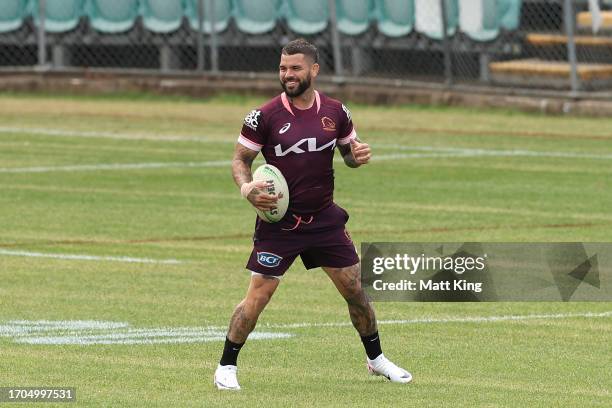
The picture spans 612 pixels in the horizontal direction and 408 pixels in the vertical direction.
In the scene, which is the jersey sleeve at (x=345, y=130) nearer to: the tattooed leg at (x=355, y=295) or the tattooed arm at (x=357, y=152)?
the tattooed arm at (x=357, y=152)

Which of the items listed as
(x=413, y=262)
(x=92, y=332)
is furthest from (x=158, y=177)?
(x=92, y=332)

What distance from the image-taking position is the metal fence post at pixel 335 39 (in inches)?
1165

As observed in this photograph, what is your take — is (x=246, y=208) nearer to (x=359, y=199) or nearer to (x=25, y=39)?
(x=359, y=199)

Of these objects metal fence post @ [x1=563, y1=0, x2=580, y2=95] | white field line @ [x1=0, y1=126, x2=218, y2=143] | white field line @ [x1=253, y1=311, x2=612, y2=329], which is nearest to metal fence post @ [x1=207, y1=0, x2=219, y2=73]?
white field line @ [x1=0, y1=126, x2=218, y2=143]

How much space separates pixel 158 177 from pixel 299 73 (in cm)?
1190

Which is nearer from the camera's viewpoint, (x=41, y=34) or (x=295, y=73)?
(x=295, y=73)

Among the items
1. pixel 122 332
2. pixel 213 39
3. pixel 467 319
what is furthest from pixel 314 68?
pixel 213 39

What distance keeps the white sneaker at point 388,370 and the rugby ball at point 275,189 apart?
1022mm

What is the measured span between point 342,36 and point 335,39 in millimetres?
495

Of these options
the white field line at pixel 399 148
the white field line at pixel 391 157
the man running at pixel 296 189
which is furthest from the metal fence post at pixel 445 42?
the man running at pixel 296 189

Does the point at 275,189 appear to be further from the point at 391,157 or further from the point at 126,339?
the point at 391,157

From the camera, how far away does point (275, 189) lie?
952 centimetres

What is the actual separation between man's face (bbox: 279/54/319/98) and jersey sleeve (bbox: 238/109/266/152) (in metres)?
0.23

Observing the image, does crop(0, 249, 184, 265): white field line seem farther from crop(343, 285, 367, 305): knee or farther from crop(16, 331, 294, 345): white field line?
crop(343, 285, 367, 305): knee
